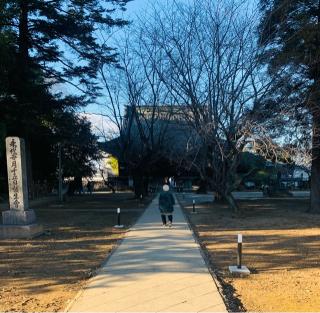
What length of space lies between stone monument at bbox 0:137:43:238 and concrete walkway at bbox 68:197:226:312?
12.9ft

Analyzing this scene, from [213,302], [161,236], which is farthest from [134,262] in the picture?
[161,236]

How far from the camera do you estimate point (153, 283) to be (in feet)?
29.2

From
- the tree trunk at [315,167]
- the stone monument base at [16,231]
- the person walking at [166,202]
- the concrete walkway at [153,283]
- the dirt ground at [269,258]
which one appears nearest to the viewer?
the concrete walkway at [153,283]

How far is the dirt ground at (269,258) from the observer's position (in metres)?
8.00

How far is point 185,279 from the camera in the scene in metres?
9.24

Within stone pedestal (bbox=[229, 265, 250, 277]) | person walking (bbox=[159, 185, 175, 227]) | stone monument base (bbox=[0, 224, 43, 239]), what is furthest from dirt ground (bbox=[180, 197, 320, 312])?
stone monument base (bbox=[0, 224, 43, 239])

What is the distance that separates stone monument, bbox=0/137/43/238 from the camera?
53.6 feet

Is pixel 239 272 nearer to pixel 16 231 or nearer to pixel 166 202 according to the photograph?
pixel 16 231

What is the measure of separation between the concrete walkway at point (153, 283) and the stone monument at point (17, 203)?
12.9 ft

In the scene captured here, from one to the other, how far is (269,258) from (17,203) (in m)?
8.49

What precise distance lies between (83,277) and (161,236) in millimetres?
6213

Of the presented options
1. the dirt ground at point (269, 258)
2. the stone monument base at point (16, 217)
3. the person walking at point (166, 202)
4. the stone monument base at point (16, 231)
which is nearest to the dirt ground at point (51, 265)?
the stone monument base at point (16, 231)

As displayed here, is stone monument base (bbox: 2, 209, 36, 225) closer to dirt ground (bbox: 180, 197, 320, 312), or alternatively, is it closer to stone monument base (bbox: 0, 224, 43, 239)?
stone monument base (bbox: 0, 224, 43, 239)

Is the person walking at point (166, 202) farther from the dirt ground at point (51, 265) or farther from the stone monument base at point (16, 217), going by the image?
the stone monument base at point (16, 217)
